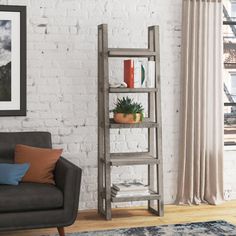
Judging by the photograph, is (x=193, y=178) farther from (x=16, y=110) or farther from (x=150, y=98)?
(x=16, y=110)

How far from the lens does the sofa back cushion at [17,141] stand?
4.57 metres

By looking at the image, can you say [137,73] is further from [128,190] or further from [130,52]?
[128,190]

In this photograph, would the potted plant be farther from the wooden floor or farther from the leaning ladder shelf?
the wooden floor

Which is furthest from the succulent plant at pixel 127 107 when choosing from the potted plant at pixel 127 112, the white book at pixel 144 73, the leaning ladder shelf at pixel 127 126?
the white book at pixel 144 73

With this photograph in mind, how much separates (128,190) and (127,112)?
0.71 m

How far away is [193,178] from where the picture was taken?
5.37 meters

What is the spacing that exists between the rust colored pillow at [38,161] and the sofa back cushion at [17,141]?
0.42 ft

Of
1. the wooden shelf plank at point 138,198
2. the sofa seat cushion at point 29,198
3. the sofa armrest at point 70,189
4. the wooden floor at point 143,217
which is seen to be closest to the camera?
the sofa seat cushion at point 29,198

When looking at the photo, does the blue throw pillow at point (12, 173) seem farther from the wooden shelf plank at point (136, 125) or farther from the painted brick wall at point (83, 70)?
the wooden shelf plank at point (136, 125)

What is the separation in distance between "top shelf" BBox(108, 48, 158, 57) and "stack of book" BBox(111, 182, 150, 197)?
1.20 m

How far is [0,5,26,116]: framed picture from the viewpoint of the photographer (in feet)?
16.0

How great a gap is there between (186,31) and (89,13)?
0.98m

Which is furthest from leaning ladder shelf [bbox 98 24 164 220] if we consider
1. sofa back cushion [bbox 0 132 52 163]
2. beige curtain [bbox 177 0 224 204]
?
sofa back cushion [bbox 0 132 52 163]

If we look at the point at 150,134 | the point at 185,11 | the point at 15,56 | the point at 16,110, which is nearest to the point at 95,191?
the point at 150,134
